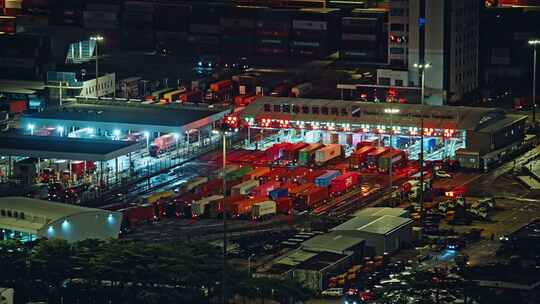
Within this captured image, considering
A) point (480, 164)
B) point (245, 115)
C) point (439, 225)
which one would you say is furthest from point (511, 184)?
point (245, 115)

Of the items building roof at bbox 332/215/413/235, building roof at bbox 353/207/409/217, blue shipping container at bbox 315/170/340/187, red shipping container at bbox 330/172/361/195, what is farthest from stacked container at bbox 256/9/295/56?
building roof at bbox 332/215/413/235

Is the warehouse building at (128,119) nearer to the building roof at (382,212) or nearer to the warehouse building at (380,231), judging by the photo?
the building roof at (382,212)

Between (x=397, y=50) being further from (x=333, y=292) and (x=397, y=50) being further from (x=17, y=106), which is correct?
(x=333, y=292)

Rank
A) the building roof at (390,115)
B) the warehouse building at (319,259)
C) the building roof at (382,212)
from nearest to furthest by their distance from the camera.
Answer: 1. the warehouse building at (319,259)
2. the building roof at (382,212)
3. the building roof at (390,115)

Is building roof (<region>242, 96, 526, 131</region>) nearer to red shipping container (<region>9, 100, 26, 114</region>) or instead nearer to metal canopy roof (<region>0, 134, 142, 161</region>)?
metal canopy roof (<region>0, 134, 142, 161</region>)

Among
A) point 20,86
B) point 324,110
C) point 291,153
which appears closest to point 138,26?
point 20,86

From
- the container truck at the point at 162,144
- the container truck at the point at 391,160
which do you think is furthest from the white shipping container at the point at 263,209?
the container truck at the point at 162,144
